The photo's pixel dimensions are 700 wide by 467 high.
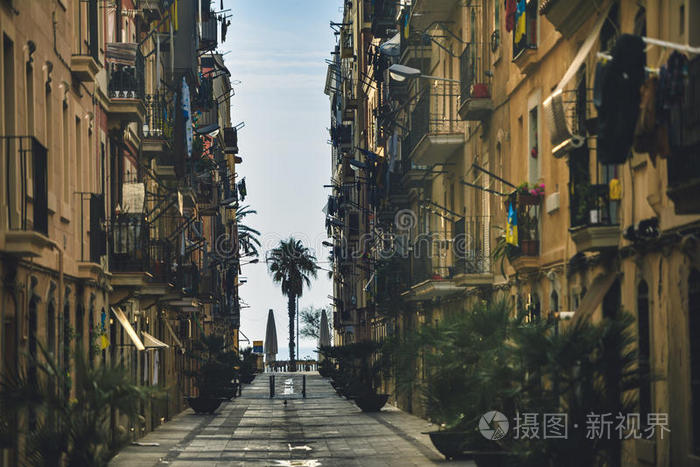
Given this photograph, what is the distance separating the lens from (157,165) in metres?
39.7

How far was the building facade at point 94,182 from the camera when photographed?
1852 centimetres

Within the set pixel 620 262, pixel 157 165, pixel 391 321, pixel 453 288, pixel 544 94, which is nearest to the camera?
pixel 620 262

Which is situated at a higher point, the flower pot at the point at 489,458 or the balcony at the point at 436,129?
the balcony at the point at 436,129

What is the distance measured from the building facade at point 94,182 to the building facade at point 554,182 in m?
6.69

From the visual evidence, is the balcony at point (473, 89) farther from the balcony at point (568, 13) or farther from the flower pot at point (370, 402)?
the flower pot at point (370, 402)

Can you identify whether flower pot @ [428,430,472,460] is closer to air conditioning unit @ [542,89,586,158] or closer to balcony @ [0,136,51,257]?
air conditioning unit @ [542,89,586,158]

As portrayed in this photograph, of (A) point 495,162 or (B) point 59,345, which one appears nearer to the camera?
(B) point 59,345

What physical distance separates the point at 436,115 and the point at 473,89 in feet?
18.3

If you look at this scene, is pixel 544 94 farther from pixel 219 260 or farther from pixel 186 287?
pixel 219 260

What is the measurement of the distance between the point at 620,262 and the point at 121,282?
14.2 m

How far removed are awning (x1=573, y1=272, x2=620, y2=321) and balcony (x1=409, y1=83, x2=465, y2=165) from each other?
45.6ft

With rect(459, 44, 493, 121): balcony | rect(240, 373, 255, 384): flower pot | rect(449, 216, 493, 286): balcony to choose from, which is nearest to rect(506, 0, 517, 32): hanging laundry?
rect(459, 44, 493, 121): balcony

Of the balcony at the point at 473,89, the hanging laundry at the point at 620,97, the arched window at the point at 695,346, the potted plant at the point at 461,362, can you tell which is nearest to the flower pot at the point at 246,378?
the balcony at the point at 473,89

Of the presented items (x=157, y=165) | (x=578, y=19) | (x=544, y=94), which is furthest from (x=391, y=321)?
(x=578, y=19)
